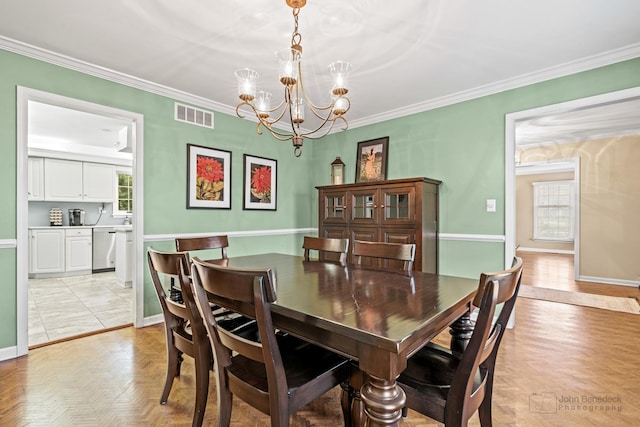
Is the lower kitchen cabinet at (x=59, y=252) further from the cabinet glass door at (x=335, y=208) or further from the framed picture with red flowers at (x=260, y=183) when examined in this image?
the cabinet glass door at (x=335, y=208)

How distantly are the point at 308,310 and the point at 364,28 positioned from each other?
6.67ft

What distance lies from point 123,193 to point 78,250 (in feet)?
4.66

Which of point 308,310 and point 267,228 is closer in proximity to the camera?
point 308,310

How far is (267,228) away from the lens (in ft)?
14.2

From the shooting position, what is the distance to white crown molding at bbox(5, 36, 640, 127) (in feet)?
8.18

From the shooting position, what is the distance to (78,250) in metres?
5.68

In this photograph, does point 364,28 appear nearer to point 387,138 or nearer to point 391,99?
point 391,99

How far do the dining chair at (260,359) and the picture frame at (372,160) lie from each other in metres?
2.97

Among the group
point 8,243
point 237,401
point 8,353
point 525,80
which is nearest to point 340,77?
point 237,401

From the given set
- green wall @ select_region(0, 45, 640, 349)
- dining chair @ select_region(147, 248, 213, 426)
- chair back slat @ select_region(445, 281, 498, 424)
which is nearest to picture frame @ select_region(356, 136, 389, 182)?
green wall @ select_region(0, 45, 640, 349)

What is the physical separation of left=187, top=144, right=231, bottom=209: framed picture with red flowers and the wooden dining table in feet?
7.03

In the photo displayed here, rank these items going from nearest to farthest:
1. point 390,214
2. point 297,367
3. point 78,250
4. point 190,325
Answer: point 297,367
point 190,325
point 390,214
point 78,250

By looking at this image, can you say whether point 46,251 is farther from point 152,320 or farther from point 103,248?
point 152,320

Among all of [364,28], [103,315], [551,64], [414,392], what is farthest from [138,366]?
[551,64]
